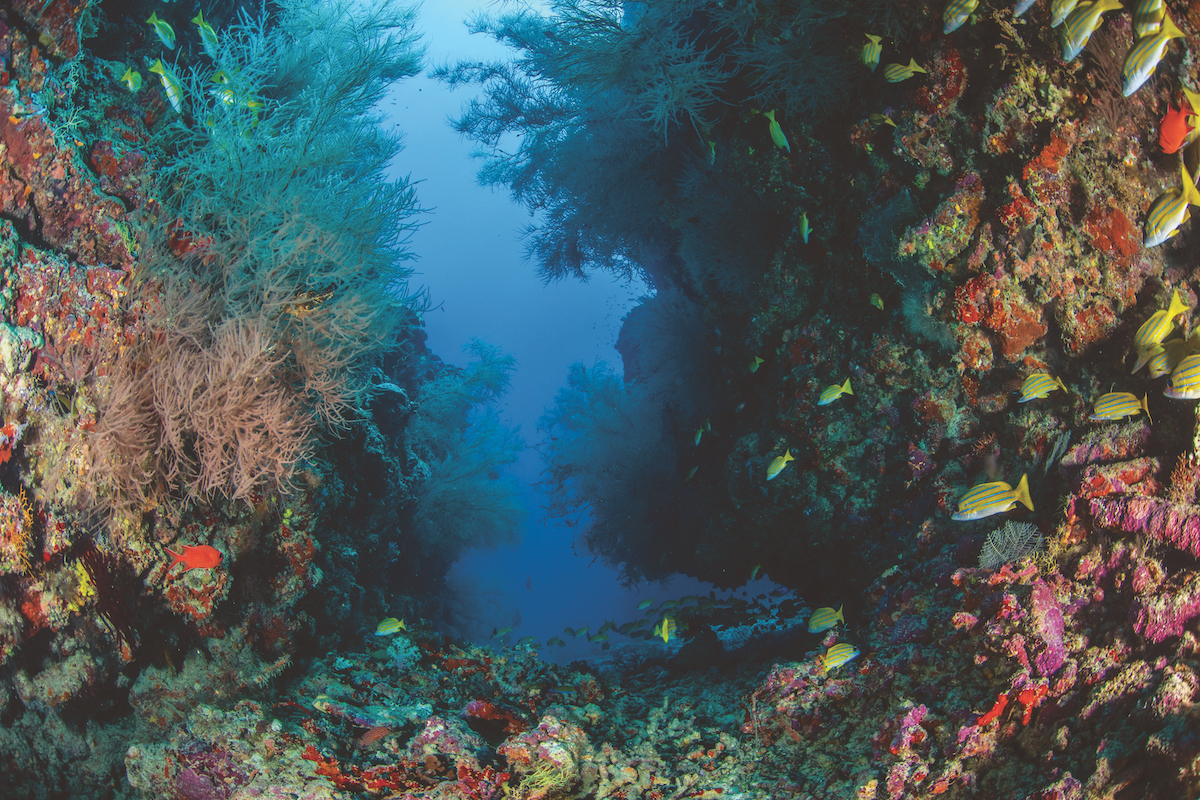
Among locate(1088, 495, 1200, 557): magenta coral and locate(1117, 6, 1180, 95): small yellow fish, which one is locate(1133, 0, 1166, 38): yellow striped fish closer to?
locate(1117, 6, 1180, 95): small yellow fish

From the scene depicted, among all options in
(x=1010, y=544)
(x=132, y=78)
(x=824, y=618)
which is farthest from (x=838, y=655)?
(x=132, y=78)

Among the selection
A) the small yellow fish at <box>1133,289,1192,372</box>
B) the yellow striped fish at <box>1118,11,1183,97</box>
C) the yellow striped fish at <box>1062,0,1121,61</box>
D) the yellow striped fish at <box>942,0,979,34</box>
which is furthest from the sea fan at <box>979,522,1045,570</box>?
the yellow striped fish at <box>942,0,979,34</box>

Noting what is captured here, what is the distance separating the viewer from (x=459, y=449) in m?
11.2

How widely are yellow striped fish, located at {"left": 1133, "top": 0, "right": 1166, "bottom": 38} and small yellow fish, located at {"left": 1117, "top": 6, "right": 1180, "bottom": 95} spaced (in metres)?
0.38

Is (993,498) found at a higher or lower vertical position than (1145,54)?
lower

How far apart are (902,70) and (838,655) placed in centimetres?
428

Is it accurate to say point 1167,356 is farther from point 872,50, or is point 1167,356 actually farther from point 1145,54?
point 872,50

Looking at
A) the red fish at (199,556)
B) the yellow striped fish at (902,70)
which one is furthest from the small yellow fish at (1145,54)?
the red fish at (199,556)

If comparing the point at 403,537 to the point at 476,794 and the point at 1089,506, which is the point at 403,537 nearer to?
the point at 476,794

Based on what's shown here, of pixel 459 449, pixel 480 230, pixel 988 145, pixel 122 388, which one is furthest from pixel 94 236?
pixel 480 230

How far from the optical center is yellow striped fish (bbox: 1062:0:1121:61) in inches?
95.1

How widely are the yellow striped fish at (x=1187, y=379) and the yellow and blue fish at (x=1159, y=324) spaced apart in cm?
43

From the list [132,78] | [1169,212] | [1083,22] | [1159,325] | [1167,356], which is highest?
[132,78]

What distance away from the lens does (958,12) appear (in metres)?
3.25
